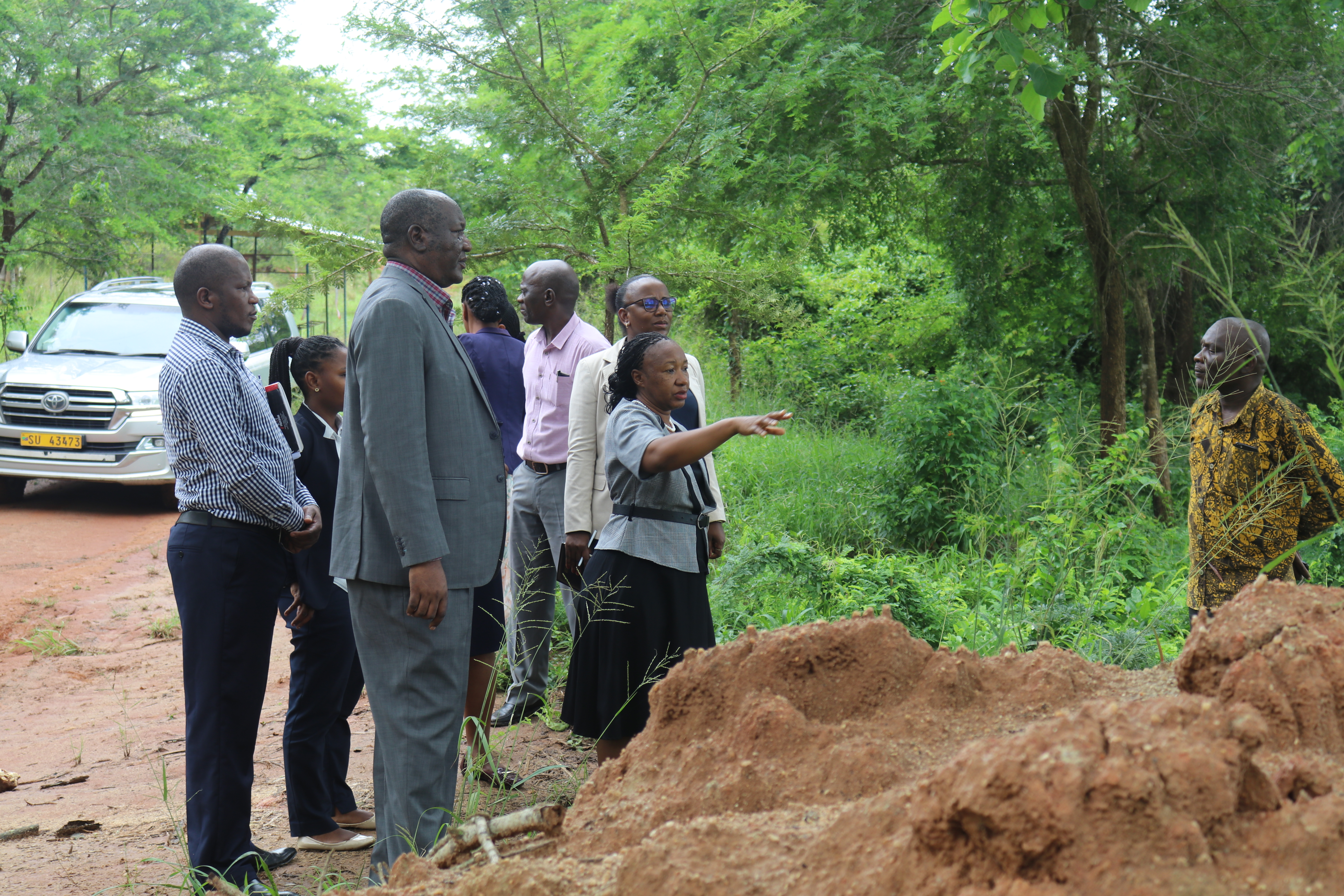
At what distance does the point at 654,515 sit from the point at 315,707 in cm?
143

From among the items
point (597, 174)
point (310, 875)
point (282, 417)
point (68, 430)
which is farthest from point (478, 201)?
point (310, 875)

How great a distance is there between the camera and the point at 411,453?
270 cm

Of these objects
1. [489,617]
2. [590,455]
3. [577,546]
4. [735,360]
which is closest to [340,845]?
[489,617]

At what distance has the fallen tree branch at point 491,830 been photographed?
179 cm

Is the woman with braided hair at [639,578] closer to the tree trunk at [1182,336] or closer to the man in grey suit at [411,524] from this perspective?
the man in grey suit at [411,524]

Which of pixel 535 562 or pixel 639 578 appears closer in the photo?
pixel 639 578

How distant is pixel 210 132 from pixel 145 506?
7.57 meters

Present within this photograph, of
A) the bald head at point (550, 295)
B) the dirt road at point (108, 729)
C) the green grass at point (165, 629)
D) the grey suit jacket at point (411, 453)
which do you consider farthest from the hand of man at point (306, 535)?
the green grass at point (165, 629)

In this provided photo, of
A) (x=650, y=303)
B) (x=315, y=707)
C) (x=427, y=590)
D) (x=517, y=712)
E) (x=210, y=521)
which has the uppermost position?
(x=650, y=303)

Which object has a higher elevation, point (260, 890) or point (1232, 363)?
point (1232, 363)

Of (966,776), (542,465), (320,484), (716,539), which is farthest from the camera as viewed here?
(542,465)

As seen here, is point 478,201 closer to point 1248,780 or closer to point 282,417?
point 282,417

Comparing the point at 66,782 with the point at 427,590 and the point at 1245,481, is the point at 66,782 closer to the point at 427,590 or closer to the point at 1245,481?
the point at 427,590

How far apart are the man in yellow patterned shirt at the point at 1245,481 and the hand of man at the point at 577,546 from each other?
232cm
